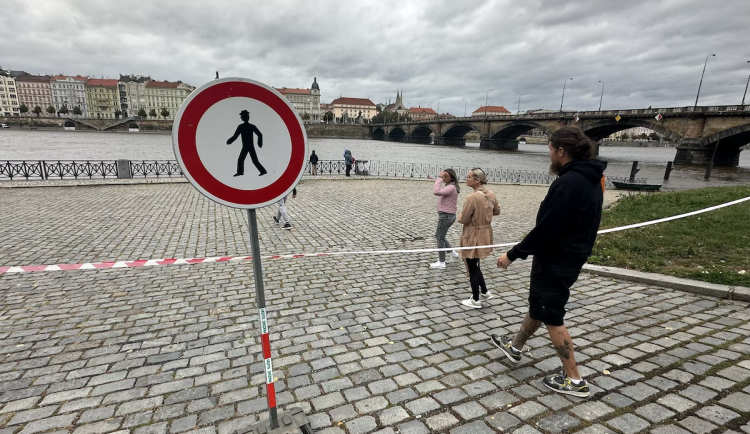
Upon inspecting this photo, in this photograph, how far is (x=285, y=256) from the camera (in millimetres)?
6047

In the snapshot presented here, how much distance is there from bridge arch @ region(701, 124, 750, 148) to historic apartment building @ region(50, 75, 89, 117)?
612 feet

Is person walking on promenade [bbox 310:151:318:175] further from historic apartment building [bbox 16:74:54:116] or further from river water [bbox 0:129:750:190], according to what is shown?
historic apartment building [bbox 16:74:54:116]

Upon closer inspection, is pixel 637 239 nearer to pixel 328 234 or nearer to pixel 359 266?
pixel 359 266

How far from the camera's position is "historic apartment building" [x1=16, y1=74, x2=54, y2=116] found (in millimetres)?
144625

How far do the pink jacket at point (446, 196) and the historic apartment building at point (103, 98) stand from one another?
18066 centimetres

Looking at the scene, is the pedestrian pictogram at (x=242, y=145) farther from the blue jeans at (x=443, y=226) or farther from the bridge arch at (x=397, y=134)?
the bridge arch at (x=397, y=134)

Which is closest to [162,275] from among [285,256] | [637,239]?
[285,256]

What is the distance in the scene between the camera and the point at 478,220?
4.64 m

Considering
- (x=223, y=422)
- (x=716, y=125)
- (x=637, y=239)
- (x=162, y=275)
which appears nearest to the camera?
(x=223, y=422)

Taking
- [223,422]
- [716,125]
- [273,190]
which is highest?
[716,125]

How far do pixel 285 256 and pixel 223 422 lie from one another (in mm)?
3574

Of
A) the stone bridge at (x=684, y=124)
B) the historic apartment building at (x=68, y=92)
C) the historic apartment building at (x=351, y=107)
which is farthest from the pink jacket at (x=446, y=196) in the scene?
the historic apartment building at (x=351, y=107)

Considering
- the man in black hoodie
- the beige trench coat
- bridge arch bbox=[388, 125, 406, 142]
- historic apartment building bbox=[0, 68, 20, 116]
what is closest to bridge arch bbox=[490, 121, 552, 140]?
bridge arch bbox=[388, 125, 406, 142]

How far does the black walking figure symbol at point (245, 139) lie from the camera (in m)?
2.04
